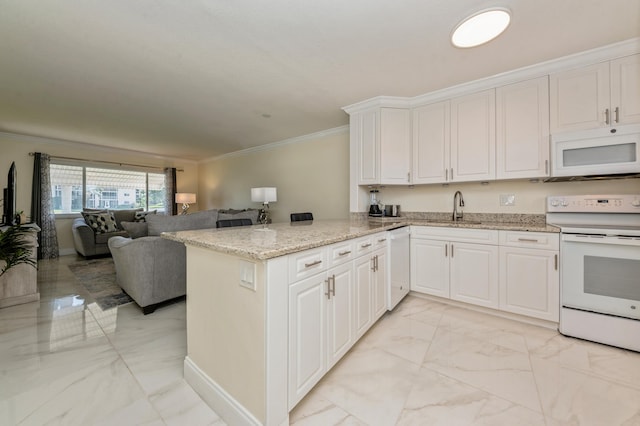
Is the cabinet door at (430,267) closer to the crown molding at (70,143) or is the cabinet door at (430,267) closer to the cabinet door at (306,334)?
the cabinet door at (306,334)

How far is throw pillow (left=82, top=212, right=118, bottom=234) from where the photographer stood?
16.0ft

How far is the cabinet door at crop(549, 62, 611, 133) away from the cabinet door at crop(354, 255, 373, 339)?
7.06ft

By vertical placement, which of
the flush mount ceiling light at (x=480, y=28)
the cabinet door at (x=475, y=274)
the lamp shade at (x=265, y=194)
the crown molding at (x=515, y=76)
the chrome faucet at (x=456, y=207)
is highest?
the crown molding at (x=515, y=76)

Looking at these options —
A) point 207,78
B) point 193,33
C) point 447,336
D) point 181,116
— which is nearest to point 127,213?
point 181,116

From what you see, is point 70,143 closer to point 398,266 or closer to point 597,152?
point 398,266

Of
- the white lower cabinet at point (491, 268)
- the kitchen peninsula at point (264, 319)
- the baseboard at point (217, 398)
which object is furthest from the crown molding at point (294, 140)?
the baseboard at point (217, 398)

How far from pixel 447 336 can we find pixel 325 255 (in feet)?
4.58

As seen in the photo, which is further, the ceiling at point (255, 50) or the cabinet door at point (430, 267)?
the cabinet door at point (430, 267)

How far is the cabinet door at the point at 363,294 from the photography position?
5.94 feet

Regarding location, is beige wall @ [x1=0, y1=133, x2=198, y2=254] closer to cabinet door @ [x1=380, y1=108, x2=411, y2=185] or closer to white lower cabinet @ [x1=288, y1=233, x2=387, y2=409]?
cabinet door @ [x1=380, y1=108, x2=411, y2=185]

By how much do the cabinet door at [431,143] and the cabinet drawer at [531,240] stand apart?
872 millimetres

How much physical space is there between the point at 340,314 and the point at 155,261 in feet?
6.36

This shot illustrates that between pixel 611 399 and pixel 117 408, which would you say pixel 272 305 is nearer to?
pixel 117 408

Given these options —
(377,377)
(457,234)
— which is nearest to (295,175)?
(457,234)
